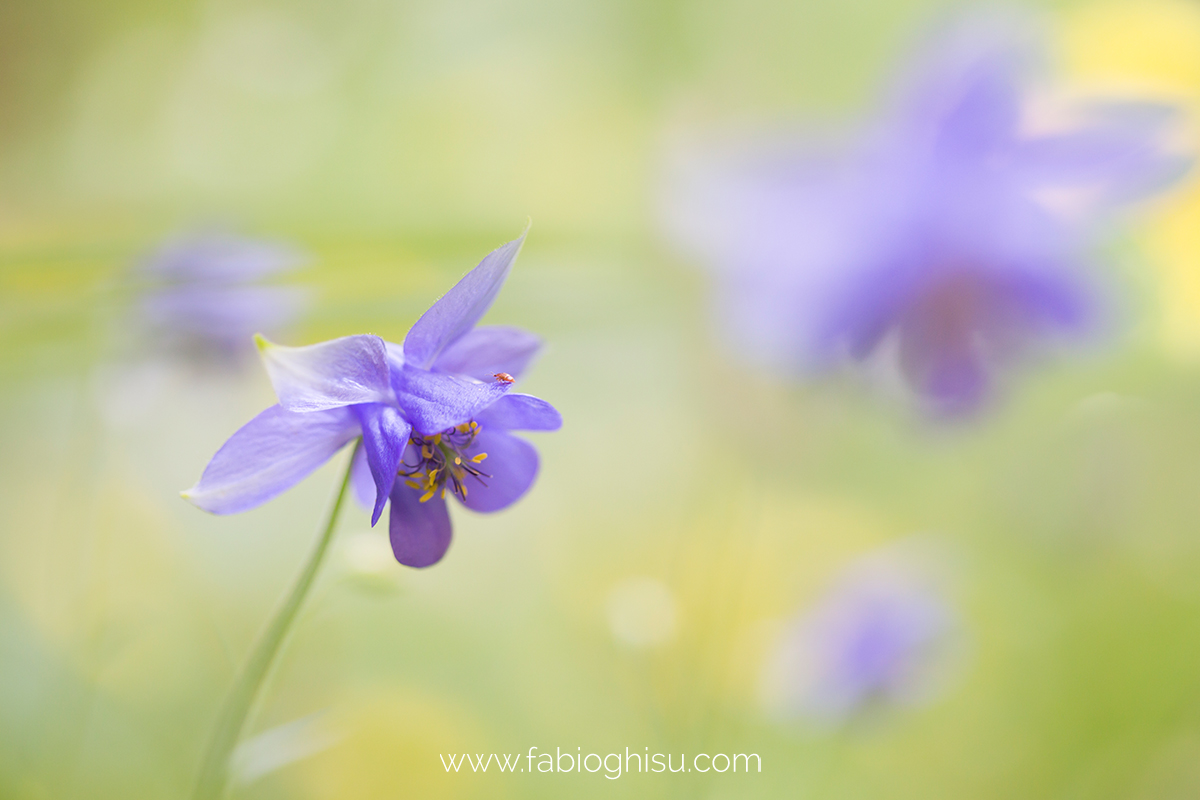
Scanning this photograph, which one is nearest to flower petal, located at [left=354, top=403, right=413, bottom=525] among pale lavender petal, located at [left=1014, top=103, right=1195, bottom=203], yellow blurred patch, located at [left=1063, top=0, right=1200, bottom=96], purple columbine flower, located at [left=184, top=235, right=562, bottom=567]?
purple columbine flower, located at [left=184, top=235, right=562, bottom=567]

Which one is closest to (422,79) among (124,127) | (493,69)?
(493,69)

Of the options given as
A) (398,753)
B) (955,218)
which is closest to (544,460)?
(398,753)

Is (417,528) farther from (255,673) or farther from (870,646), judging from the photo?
(870,646)

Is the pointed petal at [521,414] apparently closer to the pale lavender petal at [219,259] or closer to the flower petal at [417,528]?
the flower petal at [417,528]

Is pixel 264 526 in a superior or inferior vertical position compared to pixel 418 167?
inferior

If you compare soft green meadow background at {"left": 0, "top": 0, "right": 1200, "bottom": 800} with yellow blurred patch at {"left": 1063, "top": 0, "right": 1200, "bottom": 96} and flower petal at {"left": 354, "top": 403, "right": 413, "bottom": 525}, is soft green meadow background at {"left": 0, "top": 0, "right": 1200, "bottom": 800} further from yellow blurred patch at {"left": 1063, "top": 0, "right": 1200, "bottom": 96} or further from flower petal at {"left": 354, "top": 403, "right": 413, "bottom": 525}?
flower petal at {"left": 354, "top": 403, "right": 413, "bottom": 525}

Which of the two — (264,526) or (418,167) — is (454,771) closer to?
(264,526)
